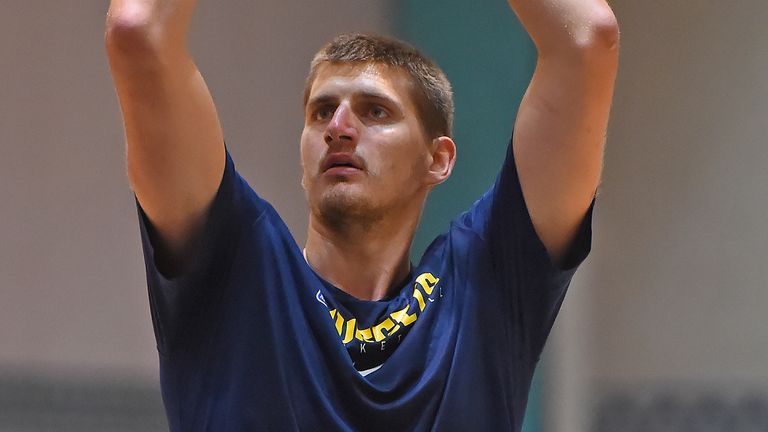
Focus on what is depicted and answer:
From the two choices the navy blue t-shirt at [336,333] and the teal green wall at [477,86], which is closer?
the navy blue t-shirt at [336,333]

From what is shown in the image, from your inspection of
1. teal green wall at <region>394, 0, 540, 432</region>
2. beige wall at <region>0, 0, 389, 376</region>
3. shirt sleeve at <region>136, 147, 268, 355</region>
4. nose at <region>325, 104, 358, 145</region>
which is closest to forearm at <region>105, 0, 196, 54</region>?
shirt sleeve at <region>136, 147, 268, 355</region>

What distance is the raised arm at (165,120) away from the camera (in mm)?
1125

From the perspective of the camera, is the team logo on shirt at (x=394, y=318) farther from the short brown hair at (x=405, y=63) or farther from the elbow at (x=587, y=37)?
the elbow at (x=587, y=37)

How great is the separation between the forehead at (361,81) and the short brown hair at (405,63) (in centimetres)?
1

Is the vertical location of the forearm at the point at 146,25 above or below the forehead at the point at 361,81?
below

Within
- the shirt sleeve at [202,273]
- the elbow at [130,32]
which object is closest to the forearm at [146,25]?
the elbow at [130,32]

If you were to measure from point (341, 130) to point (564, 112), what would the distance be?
0.32 meters

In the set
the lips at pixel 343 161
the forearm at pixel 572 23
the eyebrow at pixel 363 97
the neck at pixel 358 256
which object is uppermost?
the forearm at pixel 572 23

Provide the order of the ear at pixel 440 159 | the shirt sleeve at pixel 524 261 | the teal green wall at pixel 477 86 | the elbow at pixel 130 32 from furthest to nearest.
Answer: the teal green wall at pixel 477 86, the ear at pixel 440 159, the shirt sleeve at pixel 524 261, the elbow at pixel 130 32

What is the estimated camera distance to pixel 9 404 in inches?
108

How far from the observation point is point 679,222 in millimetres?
3363

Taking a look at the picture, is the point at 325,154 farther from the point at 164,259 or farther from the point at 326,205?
the point at 164,259

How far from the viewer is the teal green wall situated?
126 inches

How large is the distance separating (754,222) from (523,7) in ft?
7.39
